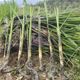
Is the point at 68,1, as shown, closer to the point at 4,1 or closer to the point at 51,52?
the point at 4,1

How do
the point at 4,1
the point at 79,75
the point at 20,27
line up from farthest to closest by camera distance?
the point at 4,1 → the point at 20,27 → the point at 79,75

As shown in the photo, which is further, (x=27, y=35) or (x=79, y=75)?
(x=27, y=35)

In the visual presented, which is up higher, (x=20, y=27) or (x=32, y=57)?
(x=20, y=27)

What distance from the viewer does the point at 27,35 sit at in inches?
128

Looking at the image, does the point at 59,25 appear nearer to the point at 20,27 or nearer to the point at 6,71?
the point at 20,27

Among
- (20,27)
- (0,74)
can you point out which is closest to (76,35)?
(20,27)

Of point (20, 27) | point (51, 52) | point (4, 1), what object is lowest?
point (51, 52)

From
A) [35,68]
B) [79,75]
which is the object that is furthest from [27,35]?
[79,75]

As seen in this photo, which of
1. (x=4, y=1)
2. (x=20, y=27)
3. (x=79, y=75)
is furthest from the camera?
(x=4, y=1)

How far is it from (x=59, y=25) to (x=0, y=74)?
0.74m

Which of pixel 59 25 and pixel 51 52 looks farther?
pixel 59 25

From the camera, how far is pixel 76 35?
10.6 ft

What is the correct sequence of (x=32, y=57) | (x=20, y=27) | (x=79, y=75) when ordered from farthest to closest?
(x=20, y=27) → (x=32, y=57) → (x=79, y=75)

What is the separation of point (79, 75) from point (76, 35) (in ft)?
1.48
